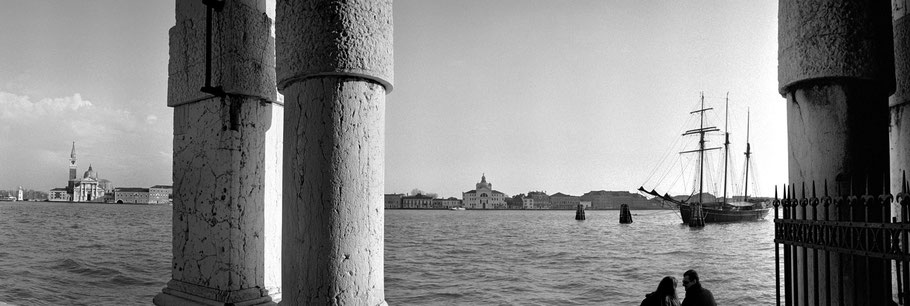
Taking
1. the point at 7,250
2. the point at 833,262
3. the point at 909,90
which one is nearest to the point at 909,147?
the point at 909,90

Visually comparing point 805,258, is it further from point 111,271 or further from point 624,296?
point 111,271

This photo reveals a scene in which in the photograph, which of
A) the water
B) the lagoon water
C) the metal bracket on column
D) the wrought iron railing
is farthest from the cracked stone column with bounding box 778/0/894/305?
the water

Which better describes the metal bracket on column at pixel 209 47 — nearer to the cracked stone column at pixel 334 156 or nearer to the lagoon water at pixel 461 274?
the cracked stone column at pixel 334 156

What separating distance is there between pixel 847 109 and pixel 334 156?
104 inches

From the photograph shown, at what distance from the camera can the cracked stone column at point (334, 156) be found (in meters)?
2.80

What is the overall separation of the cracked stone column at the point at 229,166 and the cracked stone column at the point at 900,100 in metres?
3.81

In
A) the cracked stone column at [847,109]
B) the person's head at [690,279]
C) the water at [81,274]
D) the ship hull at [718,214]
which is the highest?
the cracked stone column at [847,109]

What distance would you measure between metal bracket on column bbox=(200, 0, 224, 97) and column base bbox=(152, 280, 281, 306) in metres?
1.17

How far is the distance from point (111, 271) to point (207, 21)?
21.7 metres

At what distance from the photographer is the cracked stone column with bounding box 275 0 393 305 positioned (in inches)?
110

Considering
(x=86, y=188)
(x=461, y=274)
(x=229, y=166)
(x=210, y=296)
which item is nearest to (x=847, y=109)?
(x=229, y=166)

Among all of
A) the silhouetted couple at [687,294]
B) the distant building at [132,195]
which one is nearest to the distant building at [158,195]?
the distant building at [132,195]

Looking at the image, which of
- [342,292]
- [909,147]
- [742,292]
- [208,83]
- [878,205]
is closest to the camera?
[342,292]

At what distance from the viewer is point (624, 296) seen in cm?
1959
